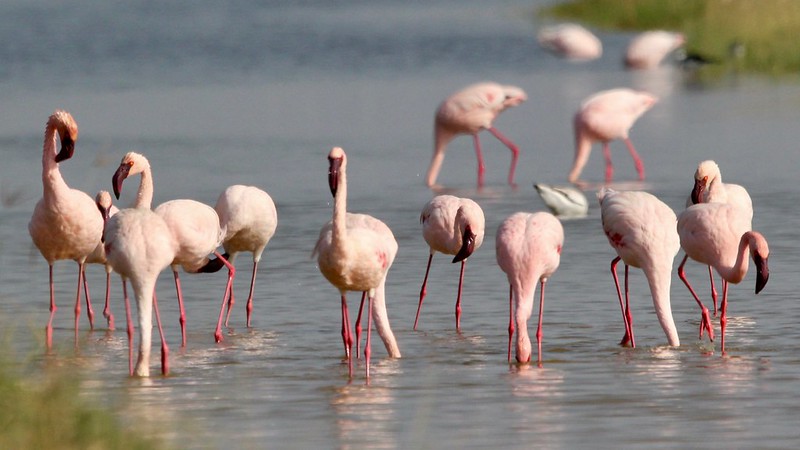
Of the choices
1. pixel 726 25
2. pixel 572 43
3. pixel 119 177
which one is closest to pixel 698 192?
pixel 119 177

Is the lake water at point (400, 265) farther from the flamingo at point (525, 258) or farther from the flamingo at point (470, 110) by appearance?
the flamingo at point (470, 110)

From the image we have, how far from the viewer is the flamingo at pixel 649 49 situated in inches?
1124

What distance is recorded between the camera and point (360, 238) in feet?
29.4

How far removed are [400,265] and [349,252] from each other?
339cm

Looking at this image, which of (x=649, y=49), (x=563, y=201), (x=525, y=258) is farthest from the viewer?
(x=649, y=49)

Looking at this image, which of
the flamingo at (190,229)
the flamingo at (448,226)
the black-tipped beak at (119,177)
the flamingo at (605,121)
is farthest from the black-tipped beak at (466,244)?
the flamingo at (605,121)

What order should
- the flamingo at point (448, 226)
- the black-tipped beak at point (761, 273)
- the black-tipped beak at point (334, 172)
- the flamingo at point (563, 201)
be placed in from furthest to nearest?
1. the flamingo at point (563, 201)
2. the flamingo at point (448, 226)
3. the black-tipped beak at point (761, 273)
4. the black-tipped beak at point (334, 172)

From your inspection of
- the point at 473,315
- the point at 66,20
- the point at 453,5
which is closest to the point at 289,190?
the point at 473,315

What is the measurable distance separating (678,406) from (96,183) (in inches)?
381

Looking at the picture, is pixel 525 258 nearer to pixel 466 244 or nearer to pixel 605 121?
pixel 466 244

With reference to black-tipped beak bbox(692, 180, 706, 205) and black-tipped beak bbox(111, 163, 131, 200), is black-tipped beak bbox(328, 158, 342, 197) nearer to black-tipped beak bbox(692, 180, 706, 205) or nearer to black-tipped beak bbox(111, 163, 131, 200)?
black-tipped beak bbox(111, 163, 131, 200)

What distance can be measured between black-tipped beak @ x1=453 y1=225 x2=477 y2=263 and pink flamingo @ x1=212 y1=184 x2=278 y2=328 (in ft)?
5.41

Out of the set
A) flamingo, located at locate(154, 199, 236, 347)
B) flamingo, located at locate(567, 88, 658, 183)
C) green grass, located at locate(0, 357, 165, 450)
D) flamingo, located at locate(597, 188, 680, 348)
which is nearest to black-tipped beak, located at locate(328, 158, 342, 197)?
flamingo, located at locate(154, 199, 236, 347)

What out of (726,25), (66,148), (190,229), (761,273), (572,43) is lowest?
(761,273)
